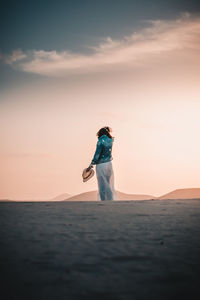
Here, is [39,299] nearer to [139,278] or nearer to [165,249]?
[139,278]

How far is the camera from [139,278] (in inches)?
81.3

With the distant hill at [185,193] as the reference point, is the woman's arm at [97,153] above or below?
above

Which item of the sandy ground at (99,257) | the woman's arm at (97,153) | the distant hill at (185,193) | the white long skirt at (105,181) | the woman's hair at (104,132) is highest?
the woman's hair at (104,132)

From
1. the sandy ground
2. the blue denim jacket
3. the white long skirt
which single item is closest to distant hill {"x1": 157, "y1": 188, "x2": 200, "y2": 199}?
the white long skirt

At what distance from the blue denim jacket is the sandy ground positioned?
506 centimetres

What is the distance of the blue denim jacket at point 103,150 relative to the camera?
9359 millimetres

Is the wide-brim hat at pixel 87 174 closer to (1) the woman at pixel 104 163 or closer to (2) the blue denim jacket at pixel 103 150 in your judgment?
(1) the woman at pixel 104 163

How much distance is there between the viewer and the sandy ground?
187 cm

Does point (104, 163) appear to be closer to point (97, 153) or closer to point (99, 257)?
point (97, 153)

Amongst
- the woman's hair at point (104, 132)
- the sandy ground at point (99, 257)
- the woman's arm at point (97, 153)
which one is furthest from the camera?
the woman's hair at point (104, 132)

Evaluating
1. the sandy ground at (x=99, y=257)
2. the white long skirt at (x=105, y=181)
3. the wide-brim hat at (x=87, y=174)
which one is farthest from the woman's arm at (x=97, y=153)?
the sandy ground at (x=99, y=257)

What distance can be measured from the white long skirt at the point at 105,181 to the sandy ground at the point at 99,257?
207 inches

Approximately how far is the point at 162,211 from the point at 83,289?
3.35 metres

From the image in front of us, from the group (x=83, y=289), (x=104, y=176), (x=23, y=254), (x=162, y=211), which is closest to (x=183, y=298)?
(x=83, y=289)
